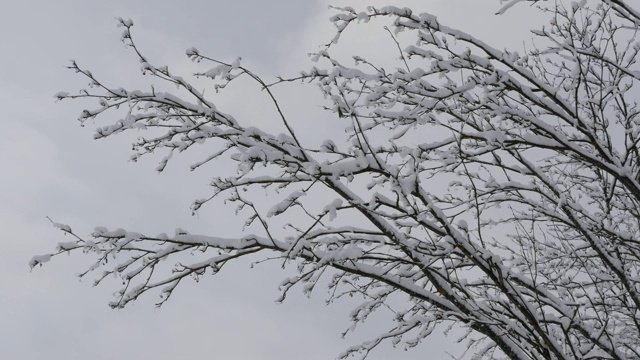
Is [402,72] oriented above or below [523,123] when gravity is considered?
above

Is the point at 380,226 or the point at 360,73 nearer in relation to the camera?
the point at 380,226

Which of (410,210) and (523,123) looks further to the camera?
(523,123)

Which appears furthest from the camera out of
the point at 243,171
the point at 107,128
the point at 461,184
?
the point at 461,184

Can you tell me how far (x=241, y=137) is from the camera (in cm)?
325

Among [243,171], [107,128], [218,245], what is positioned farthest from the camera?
[107,128]

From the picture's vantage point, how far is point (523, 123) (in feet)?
13.9

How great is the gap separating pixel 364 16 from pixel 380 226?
1.65 meters

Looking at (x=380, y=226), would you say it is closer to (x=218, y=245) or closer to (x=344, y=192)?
(x=344, y=192)

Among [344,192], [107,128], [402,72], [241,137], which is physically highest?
[107,128]

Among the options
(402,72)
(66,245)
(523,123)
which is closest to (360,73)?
(402,72)

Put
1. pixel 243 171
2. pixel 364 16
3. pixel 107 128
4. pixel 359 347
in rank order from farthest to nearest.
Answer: pixel 359 347 < pixel 364 16 < pixel 107 128 < pixel 243 171

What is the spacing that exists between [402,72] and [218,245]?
6.02ft

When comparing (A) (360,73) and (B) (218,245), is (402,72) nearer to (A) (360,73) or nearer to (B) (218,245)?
(A) (360,73)

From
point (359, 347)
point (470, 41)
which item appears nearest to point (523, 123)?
point (470, 41)
